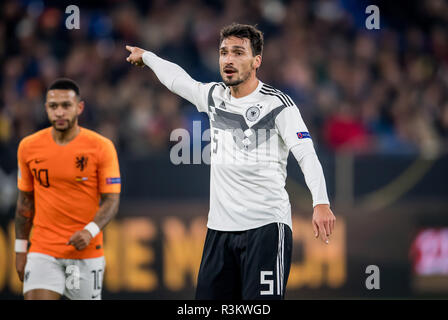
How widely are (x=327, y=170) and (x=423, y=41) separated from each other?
179 inches

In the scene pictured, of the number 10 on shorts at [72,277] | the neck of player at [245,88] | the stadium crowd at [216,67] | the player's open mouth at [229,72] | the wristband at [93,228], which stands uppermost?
the stadium crowd at [216,67]

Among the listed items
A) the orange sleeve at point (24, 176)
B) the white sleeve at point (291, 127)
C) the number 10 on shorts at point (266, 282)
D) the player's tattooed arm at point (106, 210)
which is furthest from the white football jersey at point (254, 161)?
the orange sleeve at point (24, 176)

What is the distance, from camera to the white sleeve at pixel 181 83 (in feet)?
18.4

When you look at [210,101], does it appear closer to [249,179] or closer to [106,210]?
[249,179]

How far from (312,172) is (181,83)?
A: 1.29 metres

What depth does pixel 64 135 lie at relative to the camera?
6531 mm

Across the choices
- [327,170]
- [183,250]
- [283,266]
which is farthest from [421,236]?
[283,266]

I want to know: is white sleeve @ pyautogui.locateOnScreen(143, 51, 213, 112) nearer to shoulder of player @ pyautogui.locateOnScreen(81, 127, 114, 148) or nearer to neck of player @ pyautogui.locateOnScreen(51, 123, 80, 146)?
shoulder of player @ pyautogui.locateOnScreen(81, 127, 114, 148)

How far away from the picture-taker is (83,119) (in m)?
10.8

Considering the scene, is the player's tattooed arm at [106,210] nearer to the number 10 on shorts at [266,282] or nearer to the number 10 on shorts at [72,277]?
the number 10 on shorts at [72,277]

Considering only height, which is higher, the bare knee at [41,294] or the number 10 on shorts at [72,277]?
the number 10 on shorts at [72,277]

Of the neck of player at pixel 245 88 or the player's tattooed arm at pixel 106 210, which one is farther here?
the player's tattooed arm at pixel 106 210

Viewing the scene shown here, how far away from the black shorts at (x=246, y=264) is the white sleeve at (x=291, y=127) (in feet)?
1.89
